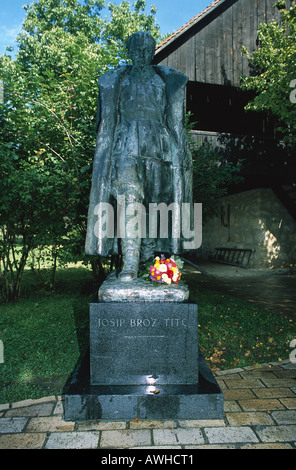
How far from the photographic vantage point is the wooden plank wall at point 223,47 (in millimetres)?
9828

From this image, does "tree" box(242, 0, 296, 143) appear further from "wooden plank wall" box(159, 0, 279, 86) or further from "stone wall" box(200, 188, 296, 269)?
"stone wall" box(200, 188, 296, 269)

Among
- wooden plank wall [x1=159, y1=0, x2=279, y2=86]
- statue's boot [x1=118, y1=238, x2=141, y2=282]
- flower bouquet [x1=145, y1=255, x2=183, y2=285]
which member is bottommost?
flower bouquet [x1=145, y1=255, x2=183, y2=285]

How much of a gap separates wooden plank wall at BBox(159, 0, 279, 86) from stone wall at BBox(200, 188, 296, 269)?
384cm

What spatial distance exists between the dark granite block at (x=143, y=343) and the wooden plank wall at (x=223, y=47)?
905 centimetres

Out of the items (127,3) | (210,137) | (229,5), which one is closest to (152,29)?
(127,3)

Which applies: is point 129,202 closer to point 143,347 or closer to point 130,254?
point 130,254

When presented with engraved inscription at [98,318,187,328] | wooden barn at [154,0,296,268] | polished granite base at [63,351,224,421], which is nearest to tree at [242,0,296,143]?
wooden barn at [154,0,296,268]

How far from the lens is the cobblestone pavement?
1996mm

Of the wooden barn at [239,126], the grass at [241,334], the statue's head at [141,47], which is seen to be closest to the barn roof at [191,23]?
the wooden barn at [239,126]

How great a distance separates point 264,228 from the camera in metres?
11.1

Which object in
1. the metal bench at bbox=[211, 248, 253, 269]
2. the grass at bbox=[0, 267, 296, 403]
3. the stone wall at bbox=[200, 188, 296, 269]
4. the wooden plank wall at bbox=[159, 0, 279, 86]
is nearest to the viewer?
the grass at bbox=[0, 267, 296, 403]

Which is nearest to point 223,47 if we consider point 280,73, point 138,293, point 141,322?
point 280,73

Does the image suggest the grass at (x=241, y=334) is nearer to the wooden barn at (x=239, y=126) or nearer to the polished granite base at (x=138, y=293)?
Answer: the polished granite base at (x=138, y=293)
